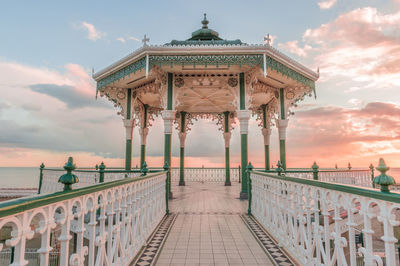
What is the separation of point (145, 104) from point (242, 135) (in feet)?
21.1

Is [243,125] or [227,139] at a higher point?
[243,125]

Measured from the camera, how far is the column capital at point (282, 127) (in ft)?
33.3

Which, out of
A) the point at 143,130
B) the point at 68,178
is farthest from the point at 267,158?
the point at 68,178

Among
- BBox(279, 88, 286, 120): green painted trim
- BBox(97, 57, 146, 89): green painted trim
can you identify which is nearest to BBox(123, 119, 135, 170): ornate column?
BBox(97, 57, 146, 89): green painted trim

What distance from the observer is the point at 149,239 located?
13.4ft

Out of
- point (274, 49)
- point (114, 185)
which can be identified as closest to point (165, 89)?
point (274, 49)

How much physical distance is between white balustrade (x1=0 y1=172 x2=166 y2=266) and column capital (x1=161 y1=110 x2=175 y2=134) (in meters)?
3.98

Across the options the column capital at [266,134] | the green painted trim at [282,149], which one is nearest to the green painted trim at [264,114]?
the column capital at [266,134]

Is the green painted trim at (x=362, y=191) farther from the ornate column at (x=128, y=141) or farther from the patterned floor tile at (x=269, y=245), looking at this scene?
the ornate column at (x=128, y=141)

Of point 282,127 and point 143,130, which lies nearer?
point 282,127

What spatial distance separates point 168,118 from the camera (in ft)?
26.7

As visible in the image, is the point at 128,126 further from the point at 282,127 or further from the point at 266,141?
the point at 266,141

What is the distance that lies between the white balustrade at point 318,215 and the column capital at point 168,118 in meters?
3.94

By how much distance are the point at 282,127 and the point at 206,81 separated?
4309 millimetres
